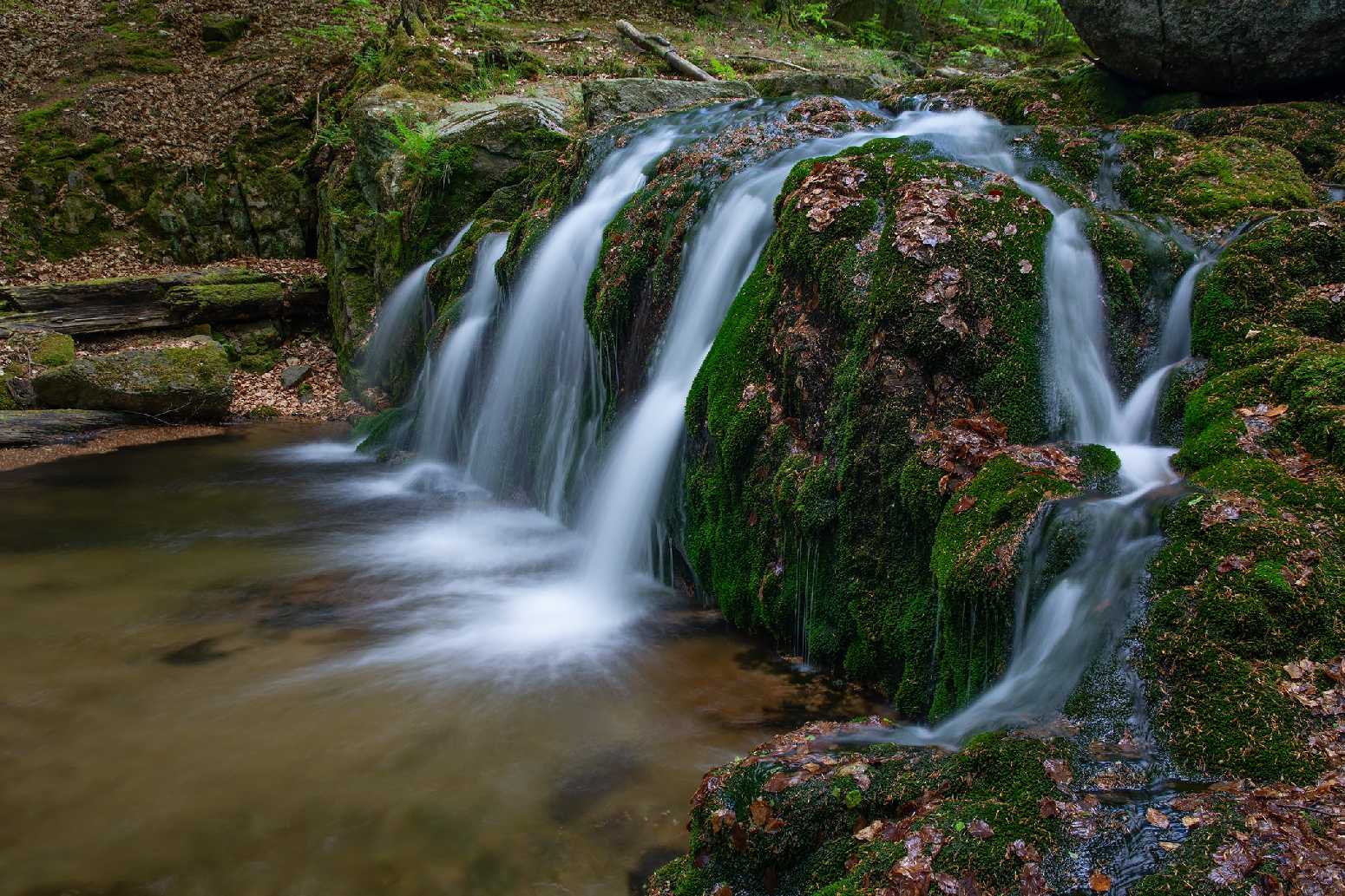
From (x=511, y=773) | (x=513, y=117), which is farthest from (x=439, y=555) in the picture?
(x=513, y=117)

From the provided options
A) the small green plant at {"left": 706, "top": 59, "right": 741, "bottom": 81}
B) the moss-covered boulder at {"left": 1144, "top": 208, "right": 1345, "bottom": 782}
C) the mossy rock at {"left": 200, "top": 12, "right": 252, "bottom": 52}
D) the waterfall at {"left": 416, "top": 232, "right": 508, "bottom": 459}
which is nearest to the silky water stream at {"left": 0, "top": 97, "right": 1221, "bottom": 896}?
the moss-covered boulder at {"left": 1144, "top": 208, "right": 1345, "bottom": 782}

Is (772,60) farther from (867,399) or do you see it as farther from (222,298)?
(867,399)

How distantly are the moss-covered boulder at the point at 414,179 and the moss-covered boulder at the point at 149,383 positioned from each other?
1789mm

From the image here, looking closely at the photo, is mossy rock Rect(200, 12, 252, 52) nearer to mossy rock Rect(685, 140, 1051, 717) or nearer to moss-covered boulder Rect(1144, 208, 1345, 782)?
mossy rock Rect(685, 140, 1051, 717)

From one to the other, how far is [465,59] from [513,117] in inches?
125

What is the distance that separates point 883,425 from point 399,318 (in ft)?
27.8

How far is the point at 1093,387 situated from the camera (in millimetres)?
4207

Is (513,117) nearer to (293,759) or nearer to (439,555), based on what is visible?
(439,555)

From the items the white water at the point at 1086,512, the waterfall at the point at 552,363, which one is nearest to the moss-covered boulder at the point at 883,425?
the white water at the point at 1086,512

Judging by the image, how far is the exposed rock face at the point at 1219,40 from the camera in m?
6.05

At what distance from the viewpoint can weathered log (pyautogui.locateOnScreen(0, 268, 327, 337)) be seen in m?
11.5

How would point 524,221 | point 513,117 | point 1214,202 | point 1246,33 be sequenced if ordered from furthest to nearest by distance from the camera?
point 513,117, point 524,221, point 1246,33, point 1214,202

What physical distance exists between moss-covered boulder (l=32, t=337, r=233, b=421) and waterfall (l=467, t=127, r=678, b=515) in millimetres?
4497

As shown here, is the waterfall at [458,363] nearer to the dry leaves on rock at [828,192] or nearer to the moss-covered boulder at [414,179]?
the moss-covered boulder at [414,179]
